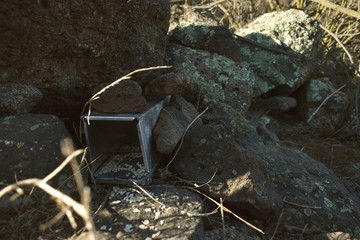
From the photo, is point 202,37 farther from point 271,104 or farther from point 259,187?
point 259,187

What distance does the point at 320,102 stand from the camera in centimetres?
416

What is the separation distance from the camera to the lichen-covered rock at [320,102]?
13.6 ft

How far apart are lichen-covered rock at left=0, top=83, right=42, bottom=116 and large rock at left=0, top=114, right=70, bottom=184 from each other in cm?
7

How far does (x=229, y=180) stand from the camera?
1.74 metres

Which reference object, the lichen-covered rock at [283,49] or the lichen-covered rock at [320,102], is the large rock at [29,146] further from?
the lichen-covered rock at [320,102]

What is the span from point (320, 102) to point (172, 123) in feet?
10.8

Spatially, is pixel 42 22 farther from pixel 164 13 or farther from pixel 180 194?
pixel 180 194

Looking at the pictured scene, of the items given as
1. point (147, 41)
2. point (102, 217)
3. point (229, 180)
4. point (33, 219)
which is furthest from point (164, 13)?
point (33, 219)

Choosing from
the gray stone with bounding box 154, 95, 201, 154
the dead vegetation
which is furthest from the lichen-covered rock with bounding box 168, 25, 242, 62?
the dead vegetation

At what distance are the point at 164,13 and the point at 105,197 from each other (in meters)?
1.50

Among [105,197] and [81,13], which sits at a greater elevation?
[81,13]

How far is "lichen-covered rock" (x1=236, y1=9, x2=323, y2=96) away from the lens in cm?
380

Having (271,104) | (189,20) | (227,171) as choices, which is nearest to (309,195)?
(227,171)

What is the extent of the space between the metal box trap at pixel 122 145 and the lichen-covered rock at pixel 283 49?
2.16 metres
